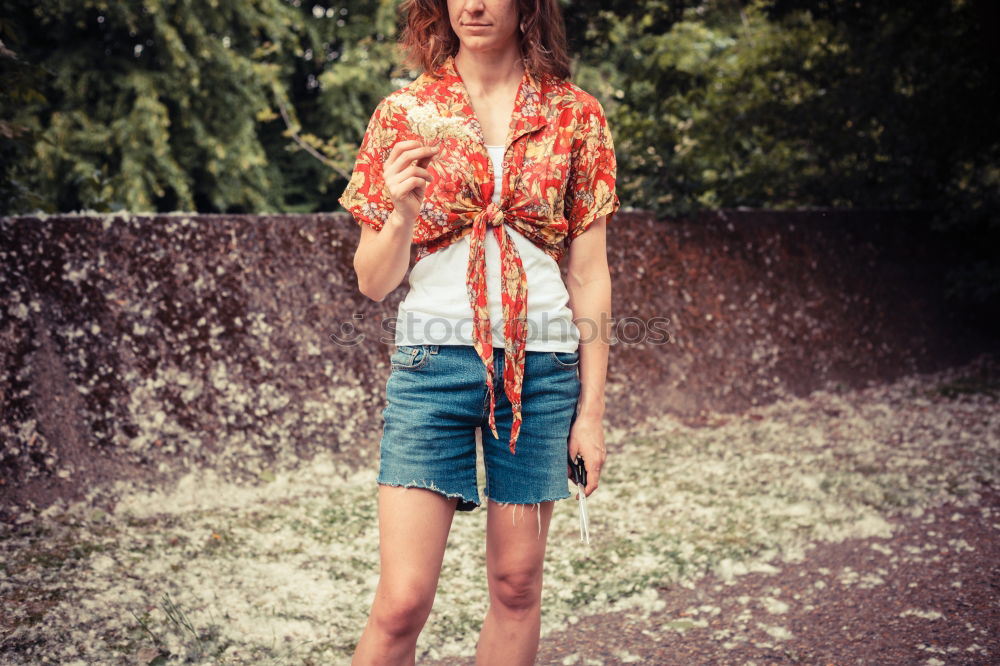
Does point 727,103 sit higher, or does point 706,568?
point 727,103

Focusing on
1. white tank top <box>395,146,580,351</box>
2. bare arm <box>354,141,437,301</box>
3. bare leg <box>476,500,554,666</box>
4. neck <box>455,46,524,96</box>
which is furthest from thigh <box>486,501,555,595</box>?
neck <box>455,46,524,96</box>

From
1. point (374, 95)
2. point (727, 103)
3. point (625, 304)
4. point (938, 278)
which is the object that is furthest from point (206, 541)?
point (374, 95)

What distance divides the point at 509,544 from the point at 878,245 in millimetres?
6381

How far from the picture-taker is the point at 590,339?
205cm

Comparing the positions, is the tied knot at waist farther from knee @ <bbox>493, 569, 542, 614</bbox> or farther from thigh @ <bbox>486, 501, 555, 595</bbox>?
knee @ <bbox>493, 569, 542, 614</bbox>

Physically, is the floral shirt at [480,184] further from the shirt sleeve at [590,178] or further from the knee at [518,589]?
the knee at [518,589]

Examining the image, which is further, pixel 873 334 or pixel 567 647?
pixel 873 334

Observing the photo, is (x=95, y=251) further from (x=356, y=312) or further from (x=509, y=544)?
(x=509, y=544)

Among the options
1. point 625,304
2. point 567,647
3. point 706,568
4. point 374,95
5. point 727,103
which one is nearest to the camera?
point 567,647

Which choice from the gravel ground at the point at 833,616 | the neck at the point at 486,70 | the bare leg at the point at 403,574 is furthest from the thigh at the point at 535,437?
the gravel ground at the point at 833,616

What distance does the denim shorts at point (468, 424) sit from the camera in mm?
1854

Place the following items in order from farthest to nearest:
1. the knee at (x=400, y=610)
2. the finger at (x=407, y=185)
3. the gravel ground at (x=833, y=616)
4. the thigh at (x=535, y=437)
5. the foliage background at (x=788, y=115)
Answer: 1. the foliage background at (x=788, y=115)
2. the gravel ground at (x=833, y=616)
3. the thigh at (x=535, y=437)
4. the knee at (x=400, y=610)
5. the finger at (x=407, y=185)

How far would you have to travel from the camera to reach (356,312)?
16.0 ft

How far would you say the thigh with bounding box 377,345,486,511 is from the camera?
185 cm
